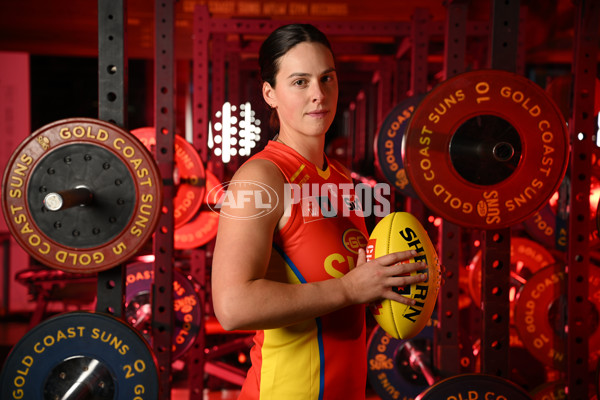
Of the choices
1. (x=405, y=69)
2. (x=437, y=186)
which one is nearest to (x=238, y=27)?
(x=405, y=69)

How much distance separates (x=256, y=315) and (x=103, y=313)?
675mm

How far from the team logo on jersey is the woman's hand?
8 centimetres

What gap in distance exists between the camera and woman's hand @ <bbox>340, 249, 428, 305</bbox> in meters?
0.96

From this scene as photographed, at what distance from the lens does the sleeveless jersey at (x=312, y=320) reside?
3.31ft

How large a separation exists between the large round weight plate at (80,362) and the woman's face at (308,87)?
819mm

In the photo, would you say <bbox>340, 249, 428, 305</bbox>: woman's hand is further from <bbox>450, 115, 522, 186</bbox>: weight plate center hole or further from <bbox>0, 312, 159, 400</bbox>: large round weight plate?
<bbox>0, 312, 159, 400</bbox>: large round weight plate

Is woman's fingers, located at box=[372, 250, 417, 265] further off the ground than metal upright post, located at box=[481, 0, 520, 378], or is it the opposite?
woman's fingers, located at box=[372, 250, 417, 265]

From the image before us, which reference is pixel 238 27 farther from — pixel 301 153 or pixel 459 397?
pixel 459 397

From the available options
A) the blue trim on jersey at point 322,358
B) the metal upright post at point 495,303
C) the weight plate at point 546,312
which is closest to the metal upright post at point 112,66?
the blue trim on jersey at point 322,358

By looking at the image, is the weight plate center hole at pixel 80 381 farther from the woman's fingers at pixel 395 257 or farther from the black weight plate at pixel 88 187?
the woman's fingers at pixel 395 257

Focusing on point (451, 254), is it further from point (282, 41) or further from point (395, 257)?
point (282, 41)

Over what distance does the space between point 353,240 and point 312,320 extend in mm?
198

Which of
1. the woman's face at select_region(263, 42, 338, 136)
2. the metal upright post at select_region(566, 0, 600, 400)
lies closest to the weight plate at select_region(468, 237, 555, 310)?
the metal upright post at select_region(566, 0, 600, 400)

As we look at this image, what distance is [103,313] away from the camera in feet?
4.51
